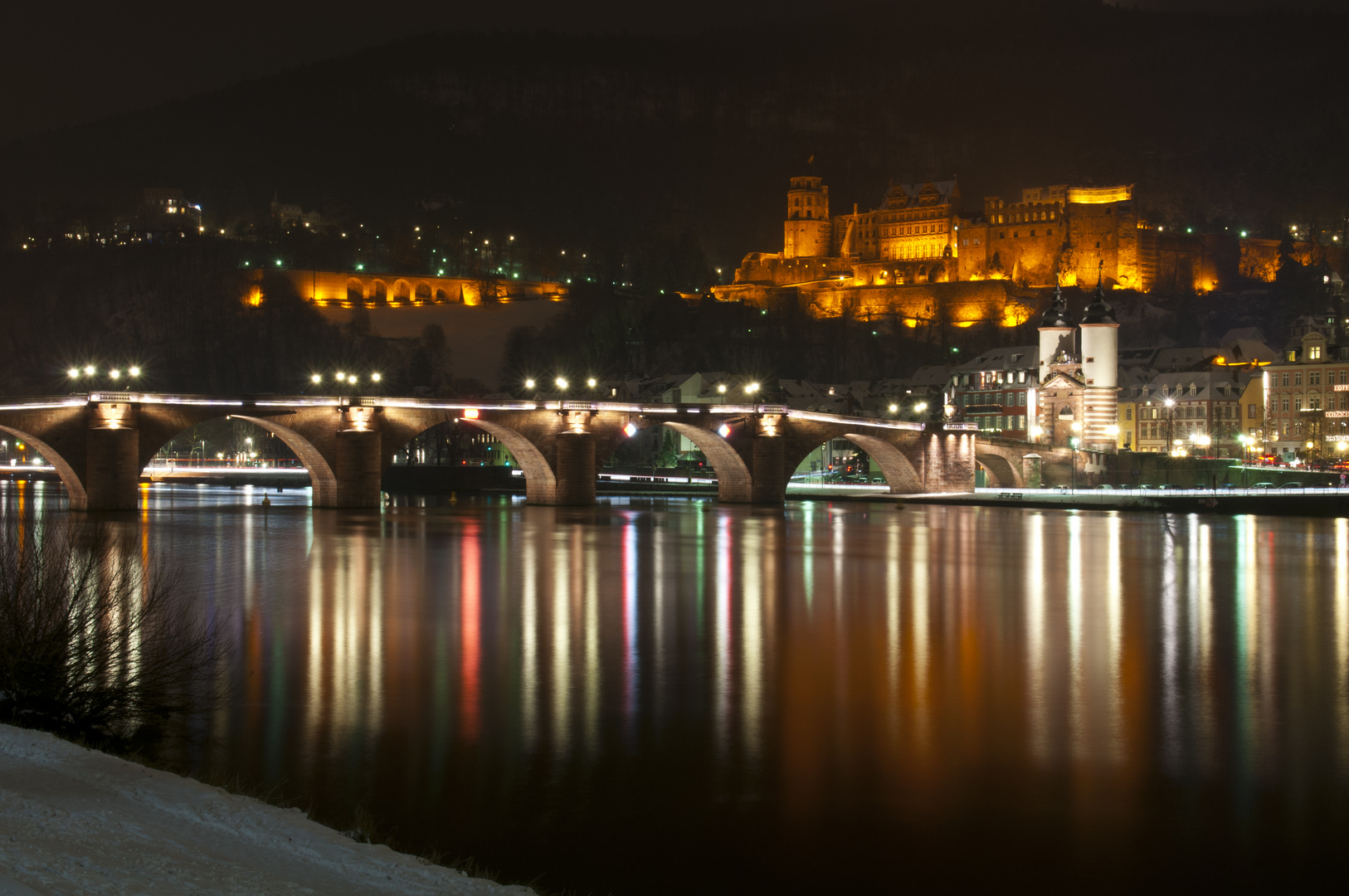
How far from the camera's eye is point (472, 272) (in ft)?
555

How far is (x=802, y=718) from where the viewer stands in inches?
628

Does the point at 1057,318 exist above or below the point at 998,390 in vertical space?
above

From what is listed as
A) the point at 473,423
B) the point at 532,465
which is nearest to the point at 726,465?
the point at 532,465

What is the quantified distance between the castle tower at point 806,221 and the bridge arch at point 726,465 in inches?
3465

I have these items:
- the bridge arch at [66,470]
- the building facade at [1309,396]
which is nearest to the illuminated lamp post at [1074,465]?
the building facade at [1309,396]

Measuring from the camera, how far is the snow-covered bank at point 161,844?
7.62m

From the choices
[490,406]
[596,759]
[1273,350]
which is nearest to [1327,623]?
[596,759]

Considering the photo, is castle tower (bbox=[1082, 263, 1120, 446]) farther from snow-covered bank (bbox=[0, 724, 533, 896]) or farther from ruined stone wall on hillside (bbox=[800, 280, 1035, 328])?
snow-covered bank (bbox=[0, 724, 533, 896])

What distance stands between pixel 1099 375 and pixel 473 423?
4170 cm

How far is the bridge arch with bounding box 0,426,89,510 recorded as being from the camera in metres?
50.8

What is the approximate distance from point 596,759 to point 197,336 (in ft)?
462

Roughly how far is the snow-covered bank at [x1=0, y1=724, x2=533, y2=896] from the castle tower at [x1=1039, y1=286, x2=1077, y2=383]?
81341 millimetres

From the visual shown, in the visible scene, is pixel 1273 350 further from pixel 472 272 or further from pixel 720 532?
pixel 472 272

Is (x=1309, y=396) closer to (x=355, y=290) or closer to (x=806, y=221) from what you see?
(x=806, y=221)
